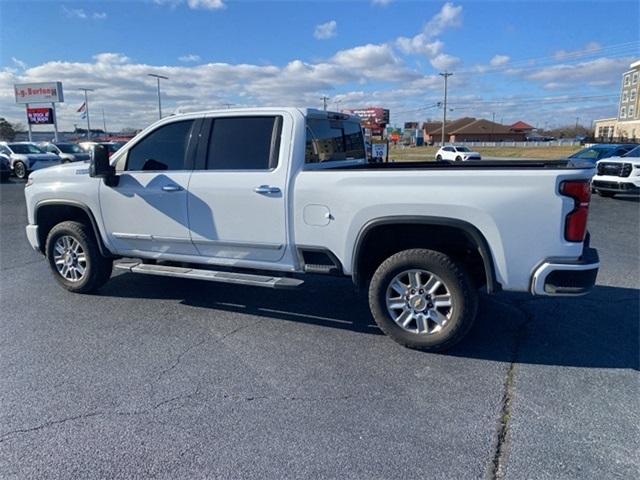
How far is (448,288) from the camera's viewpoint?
380cm

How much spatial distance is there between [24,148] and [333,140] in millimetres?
22721

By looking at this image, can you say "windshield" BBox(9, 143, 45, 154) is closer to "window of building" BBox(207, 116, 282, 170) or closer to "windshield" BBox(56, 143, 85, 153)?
"windshield" BBox(56, 143, 85, 153)

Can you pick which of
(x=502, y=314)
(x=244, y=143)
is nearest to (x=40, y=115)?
(x=244, y=143)

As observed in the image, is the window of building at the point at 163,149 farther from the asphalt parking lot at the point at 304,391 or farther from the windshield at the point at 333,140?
the asphalt parking lot at the point at 304,391

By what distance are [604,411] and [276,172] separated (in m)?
3.02

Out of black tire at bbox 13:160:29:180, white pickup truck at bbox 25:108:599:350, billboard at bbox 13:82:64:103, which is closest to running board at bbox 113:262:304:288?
white pickup truck at bbox 25:108:599:350

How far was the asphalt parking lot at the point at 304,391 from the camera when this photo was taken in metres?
2.62

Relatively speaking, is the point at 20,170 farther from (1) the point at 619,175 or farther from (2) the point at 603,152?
(2) the point at 603,152

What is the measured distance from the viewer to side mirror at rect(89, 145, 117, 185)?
467 centimetres

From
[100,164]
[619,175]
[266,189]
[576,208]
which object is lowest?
[619,175]

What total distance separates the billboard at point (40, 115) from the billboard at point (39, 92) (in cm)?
80

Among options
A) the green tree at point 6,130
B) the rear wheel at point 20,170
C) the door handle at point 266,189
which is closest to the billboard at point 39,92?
the rear wheel at point 20,170

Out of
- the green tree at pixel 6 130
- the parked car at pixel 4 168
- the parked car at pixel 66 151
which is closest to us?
the parked car at pixel 4 168

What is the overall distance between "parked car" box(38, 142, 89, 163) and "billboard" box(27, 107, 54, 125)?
16.7 m
